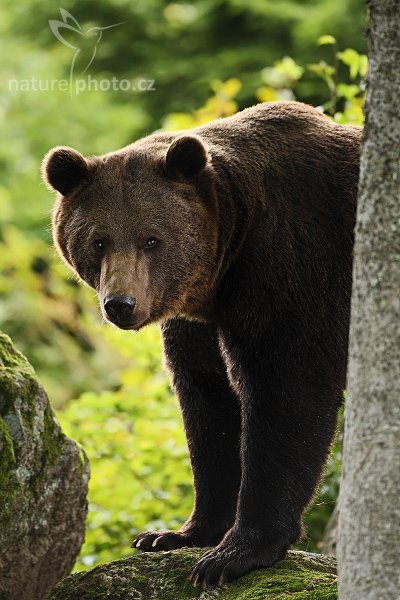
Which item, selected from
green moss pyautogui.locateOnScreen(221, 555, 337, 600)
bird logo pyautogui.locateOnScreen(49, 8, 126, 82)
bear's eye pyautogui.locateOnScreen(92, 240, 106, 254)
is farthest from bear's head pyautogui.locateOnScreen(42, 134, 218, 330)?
bird logo pyautogui.locateOnScreen(49, 8, 126, 82)

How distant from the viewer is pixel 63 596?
5.07m

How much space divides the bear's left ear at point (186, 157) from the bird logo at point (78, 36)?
407 inches

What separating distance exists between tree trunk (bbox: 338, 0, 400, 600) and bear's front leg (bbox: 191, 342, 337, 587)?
1.82m

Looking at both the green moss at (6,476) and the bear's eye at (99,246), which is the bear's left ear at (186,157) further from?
the green moss at (6,476)

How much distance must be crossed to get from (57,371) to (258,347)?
37.9 ft

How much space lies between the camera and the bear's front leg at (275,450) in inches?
202

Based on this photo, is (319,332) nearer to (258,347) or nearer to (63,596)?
(258,347)

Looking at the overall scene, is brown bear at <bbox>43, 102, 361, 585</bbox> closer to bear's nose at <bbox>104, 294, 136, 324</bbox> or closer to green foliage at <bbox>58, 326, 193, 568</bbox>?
bear's nose at <bbox>104, 294, 136, 324</bbox>

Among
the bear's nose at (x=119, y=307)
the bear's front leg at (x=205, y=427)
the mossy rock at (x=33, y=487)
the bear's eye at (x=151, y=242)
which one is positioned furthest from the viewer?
the bear's front leg at (x=205, y=427)

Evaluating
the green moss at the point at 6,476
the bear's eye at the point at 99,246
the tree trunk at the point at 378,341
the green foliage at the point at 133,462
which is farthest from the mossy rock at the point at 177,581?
the green foliage at the point at 133,462

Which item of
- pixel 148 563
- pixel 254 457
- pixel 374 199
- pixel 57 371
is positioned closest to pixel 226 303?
pixel 254 457

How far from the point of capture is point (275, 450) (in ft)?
17.0

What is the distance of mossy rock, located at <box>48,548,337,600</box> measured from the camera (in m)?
4.78

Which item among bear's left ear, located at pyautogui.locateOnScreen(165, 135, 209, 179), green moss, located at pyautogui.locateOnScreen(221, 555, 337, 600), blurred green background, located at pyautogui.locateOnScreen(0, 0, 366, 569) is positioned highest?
blurred green background, located at pyautogui.locateOnScreen(0, 0, 366, 569)
